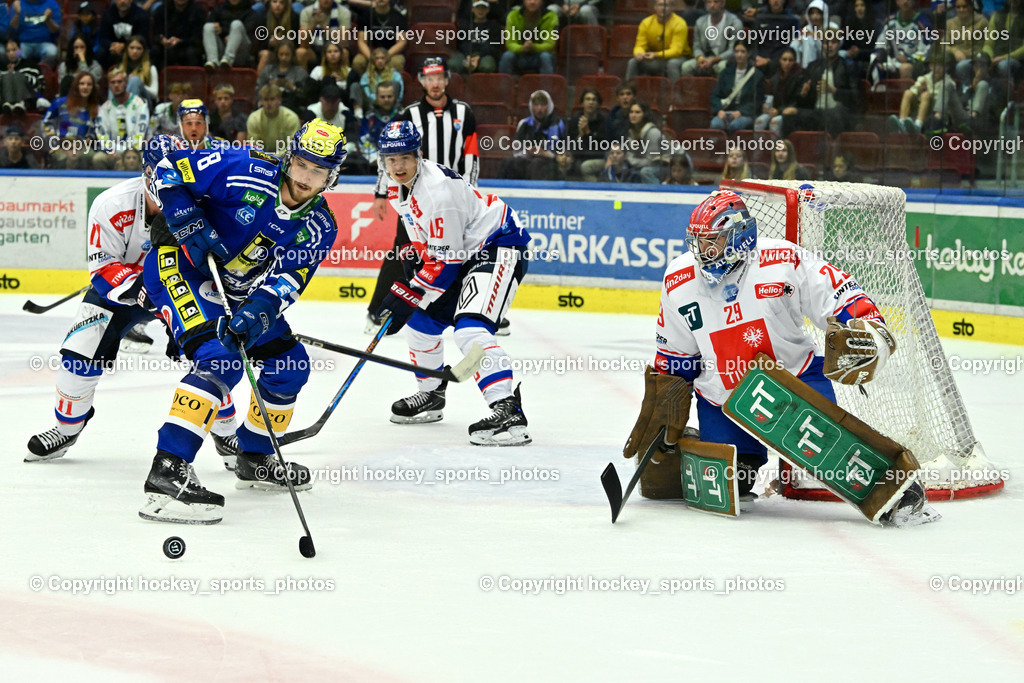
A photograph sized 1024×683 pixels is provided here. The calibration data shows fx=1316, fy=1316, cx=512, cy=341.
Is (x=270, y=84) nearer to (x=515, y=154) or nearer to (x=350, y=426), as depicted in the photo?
(x=515, y=154)

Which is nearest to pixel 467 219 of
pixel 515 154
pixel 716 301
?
pixel 716 301

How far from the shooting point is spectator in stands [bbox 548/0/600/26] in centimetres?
913

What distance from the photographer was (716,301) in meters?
3.87

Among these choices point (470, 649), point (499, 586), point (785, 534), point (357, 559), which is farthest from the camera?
point (785, 534)

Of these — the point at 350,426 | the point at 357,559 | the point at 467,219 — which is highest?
the point at 467,219

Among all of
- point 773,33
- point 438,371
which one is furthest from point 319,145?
point 773,33

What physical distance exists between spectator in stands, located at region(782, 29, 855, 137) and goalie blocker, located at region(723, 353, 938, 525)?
4.91 meters

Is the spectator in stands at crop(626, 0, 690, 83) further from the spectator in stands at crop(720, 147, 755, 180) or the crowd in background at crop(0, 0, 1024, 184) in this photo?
the spectator in stands at crop(720, 147, 755, 180)

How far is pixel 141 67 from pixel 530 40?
115 inches

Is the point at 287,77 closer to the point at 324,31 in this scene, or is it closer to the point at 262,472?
the point at 324,31

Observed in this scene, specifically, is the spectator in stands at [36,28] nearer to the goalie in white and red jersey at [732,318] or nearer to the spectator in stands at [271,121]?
the spectator in stands at [271,121]

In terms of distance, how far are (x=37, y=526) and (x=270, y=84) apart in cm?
634

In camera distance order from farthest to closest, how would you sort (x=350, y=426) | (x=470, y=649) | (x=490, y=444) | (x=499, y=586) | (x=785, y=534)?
(x=350, y=426) < (x=490, y=444) < (x=785, y=534) < (x=499, y=586) < (x=470, y=649)

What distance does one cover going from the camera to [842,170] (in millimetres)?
8188
